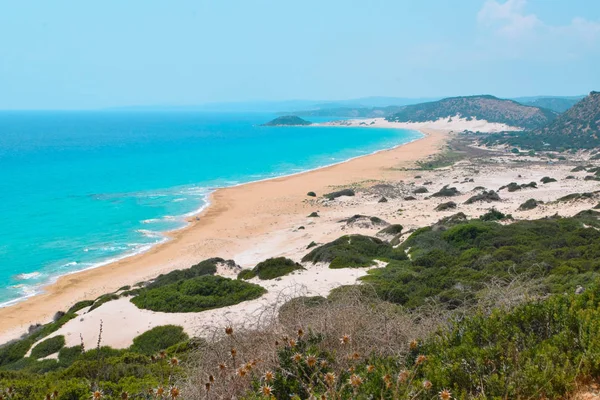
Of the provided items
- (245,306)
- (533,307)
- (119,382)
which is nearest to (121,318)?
(245,306)

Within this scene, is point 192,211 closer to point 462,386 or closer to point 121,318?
point 121,318

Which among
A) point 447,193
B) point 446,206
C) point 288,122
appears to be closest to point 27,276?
point 446,206

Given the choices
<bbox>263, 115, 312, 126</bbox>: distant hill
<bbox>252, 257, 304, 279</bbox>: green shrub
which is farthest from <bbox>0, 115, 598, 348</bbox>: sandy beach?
<bbox>263, 115, 312, 126</bbox>: distant hill

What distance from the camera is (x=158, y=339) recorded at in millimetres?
12320

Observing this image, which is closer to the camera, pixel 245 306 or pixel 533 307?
pixel 533 307

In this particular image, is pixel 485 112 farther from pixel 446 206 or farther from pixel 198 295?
pixel 198 295

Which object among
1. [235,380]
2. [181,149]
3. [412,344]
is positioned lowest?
[181,149]

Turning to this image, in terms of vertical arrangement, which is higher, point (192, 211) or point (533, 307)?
point (533, 307)

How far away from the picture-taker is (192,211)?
39031 mm

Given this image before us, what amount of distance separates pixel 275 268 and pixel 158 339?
6.46 metres

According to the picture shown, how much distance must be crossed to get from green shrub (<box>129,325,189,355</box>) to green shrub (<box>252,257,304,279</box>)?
17.5 feet

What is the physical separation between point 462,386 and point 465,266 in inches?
469

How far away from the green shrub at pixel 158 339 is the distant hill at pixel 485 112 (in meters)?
130

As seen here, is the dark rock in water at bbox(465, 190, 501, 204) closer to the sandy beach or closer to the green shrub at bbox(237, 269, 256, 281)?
the sandy beach
